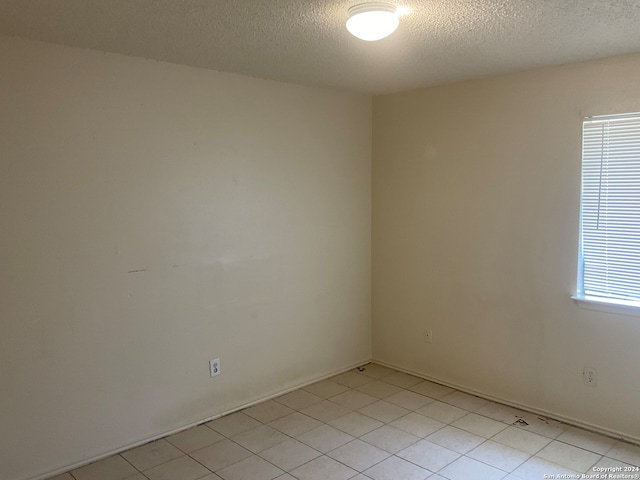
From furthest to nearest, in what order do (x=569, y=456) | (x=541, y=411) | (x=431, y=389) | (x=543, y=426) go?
1. (x=431, y=389)
2. (x=541, y=411)
3. (x=543, y=426)
4. (x=569, y=456)

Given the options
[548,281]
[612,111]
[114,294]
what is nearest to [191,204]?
[114,294]

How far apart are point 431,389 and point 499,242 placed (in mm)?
1224

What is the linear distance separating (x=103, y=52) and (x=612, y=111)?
2.90 meters

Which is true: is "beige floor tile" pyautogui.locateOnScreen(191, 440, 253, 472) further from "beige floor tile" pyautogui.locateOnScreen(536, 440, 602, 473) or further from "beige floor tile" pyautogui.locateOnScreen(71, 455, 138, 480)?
"beige floor tile" pyautogui.locateOnScreen(536, 440, 602, 473)

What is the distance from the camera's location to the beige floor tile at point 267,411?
332cm

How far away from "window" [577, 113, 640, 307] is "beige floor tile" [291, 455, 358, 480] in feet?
5.84

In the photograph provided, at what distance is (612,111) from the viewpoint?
113 inches

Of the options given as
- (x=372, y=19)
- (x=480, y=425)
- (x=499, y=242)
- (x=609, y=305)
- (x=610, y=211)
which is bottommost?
(x=480, y=425)

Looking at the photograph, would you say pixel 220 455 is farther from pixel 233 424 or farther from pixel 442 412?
pixel 442 412

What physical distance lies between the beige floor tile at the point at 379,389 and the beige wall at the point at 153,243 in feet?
1.26

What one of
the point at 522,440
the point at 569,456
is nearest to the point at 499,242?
the point at 522,440

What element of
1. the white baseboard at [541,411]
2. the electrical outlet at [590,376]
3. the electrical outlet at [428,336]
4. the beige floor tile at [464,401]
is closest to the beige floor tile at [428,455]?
the beige floor tile at [464,401]

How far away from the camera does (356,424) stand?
10.5ft

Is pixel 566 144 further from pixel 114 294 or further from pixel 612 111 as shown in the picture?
pixel 114 294
